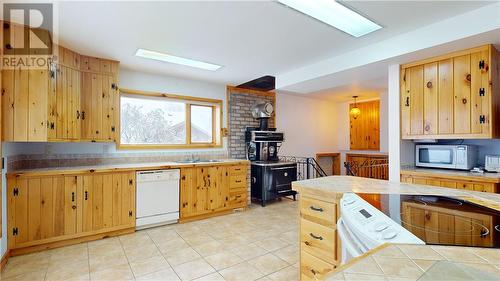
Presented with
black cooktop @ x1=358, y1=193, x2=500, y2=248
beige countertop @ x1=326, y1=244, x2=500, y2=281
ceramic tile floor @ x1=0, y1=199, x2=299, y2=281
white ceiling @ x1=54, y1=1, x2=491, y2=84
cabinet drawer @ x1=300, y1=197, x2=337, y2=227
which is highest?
white ceiling @ x1=54, y1=1, x2=491, y2=84

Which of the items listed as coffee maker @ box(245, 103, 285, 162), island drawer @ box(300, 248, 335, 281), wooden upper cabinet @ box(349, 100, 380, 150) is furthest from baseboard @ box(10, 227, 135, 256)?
wooden upper cabinet @ box(349, 100, 380, 150)

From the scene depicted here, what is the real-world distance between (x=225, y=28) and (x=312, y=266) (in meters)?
2.38

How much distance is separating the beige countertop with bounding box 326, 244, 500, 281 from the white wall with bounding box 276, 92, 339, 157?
5119 millimetres

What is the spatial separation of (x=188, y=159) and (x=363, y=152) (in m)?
5.00

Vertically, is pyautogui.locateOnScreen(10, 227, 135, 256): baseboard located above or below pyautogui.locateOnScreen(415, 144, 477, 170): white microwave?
below

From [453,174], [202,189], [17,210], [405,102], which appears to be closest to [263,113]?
[202,189]

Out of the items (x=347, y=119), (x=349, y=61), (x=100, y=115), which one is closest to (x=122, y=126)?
(x=100, y=115)

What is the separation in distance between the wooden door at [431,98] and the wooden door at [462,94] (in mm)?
180

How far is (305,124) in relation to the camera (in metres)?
6.59

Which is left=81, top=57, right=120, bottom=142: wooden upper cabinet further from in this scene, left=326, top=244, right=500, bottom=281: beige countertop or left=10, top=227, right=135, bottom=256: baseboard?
left=326, top=244, right=500, bottom=281: beige countertop

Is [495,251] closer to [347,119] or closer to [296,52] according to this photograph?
[296,52]

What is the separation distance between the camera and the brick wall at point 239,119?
200 inches

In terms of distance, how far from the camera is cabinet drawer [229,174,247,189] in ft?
14.2

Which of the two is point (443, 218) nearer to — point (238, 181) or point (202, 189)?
point (202, 189)
